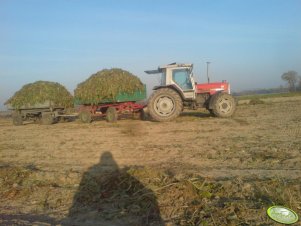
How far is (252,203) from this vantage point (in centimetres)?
505

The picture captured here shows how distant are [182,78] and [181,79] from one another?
6cm

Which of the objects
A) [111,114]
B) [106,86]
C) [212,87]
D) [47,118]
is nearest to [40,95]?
[47,118]

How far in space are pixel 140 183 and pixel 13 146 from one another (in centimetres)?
713

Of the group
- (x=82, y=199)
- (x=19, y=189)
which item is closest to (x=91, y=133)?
(x=19, y=189)

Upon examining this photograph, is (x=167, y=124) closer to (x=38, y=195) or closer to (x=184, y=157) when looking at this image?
→ (x=184, y=157)

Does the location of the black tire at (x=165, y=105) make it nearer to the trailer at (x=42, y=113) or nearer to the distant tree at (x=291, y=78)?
the trailer at (x=42, y=113)

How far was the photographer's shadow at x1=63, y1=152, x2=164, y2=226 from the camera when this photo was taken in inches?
203

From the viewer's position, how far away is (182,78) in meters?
15.5

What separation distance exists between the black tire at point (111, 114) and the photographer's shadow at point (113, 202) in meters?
10.1

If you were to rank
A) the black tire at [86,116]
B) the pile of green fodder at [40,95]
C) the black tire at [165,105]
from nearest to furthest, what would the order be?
1. the black tire at [165,105]
2. the black tire at [86,116]
3. the pile of green fodder at [40,95]

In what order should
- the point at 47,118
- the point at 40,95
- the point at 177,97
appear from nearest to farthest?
the point at 177,97 < the point at 47,118 < the point at 40,95

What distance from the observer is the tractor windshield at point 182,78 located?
15.4 meters

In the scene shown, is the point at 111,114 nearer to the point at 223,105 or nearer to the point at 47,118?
the point at 47,118

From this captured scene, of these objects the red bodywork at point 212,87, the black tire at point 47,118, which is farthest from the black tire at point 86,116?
the red bodywork at point 212,87
